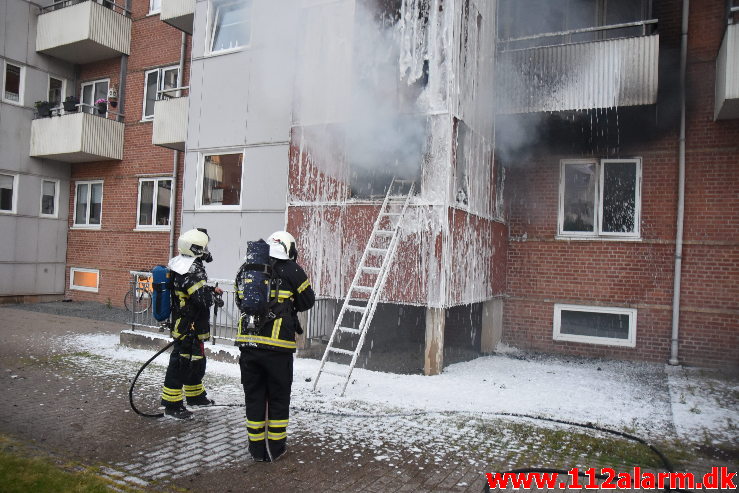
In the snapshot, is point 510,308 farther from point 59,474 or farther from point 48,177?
point 48,177

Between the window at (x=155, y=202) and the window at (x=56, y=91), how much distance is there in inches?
160

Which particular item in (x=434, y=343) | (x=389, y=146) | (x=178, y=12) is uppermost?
(x=178, y=12)

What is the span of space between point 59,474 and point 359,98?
5973 mm

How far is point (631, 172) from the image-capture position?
9.34m

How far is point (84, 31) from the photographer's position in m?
14.4

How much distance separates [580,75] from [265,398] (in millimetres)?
6984

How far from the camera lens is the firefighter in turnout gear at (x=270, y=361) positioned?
441 cm

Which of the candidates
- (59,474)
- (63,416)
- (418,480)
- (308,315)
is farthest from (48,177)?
(418,480)

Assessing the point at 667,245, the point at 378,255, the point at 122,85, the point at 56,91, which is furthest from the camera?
the point at 56,91

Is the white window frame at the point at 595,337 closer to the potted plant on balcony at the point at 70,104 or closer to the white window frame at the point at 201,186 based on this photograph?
the white window frame at the point at 201,186

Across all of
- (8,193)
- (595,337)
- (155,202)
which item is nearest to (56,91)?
(8,193)

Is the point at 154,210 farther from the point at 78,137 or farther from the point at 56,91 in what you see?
the point at 56,91

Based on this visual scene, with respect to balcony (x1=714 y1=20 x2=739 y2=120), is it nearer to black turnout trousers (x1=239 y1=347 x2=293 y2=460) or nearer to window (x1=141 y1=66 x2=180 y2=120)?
black turnout trousers (x1=239 y1=347 x2=293 y2=460)

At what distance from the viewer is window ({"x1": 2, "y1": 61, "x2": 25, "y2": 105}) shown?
48.8 feet
